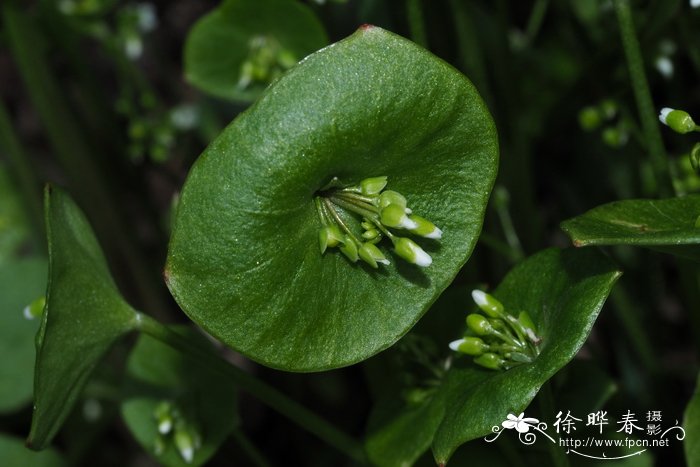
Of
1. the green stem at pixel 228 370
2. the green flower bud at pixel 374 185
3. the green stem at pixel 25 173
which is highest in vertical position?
the green flower bud at pixel 374 185

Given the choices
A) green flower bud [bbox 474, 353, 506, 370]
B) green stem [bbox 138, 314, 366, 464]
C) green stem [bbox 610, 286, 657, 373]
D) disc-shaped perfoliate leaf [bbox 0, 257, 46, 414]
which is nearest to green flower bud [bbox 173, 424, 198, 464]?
green stem [bbox 138, 314, 366, 464]

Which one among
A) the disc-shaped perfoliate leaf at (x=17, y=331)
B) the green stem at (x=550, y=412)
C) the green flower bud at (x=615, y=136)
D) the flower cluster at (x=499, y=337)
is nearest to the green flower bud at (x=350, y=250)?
the flower cluster at (x=499, y=337)

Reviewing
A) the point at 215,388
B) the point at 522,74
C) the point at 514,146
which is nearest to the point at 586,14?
the point at 522,74

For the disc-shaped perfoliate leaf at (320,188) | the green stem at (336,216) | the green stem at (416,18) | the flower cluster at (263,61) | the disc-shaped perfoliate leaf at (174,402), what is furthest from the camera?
the flower cluster at (263,61)

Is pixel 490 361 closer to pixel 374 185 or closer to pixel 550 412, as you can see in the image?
pixel 550 412

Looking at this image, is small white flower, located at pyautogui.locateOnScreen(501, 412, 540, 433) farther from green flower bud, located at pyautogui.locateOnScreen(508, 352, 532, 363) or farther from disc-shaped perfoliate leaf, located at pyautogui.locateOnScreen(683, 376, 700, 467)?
disc-shaped perfoliate leaf, located at pyautogui.locateOnScreen(683, 376, 700, 467)

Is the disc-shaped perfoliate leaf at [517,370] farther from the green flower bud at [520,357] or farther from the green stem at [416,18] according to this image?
the green stem at [416,18]
